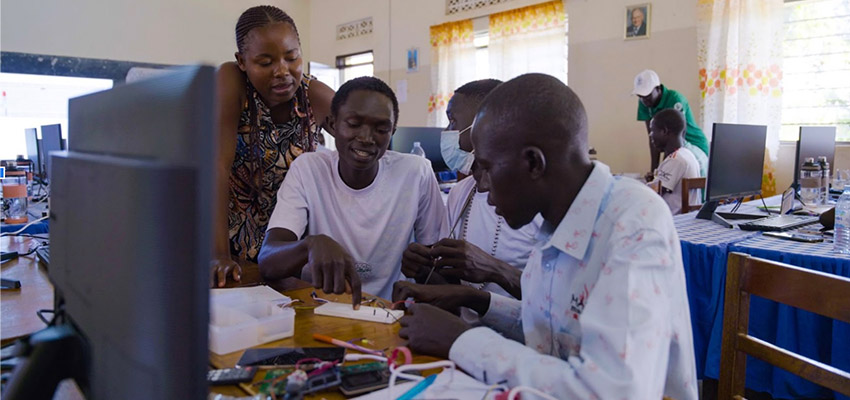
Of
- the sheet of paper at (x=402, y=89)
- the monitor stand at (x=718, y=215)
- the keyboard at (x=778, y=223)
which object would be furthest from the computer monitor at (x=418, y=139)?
the sheet of paper at (x=402, y=89)

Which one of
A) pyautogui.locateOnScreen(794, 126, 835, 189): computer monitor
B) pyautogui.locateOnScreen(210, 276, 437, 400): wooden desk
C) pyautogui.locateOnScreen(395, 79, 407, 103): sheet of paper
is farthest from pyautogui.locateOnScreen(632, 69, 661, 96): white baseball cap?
pyautogui.locateOnScreen(210, 276, 437, 400): wooden desk

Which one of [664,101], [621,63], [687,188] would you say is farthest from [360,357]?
[621,63]

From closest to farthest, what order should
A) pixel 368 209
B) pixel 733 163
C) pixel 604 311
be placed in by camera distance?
pixel 604 311 → pixel 368 209 → pixel 733 163

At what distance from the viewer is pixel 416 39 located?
664 cm

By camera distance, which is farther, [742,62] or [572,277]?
[742,62]

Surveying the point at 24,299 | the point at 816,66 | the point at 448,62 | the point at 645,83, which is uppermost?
the point at 448,62

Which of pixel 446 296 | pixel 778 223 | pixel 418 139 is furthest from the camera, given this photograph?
pixel 418 139

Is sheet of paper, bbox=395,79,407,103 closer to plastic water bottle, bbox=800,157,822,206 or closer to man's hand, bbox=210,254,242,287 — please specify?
plastic water bottle, bbox=800,157,822,206

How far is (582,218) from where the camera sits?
79cm

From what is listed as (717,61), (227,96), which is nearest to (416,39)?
(717,61)

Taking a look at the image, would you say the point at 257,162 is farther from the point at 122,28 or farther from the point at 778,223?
the point at 122,28

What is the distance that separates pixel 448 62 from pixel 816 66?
11.5 ft

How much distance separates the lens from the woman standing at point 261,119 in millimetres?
1675

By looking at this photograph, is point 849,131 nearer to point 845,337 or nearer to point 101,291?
point 845,337
